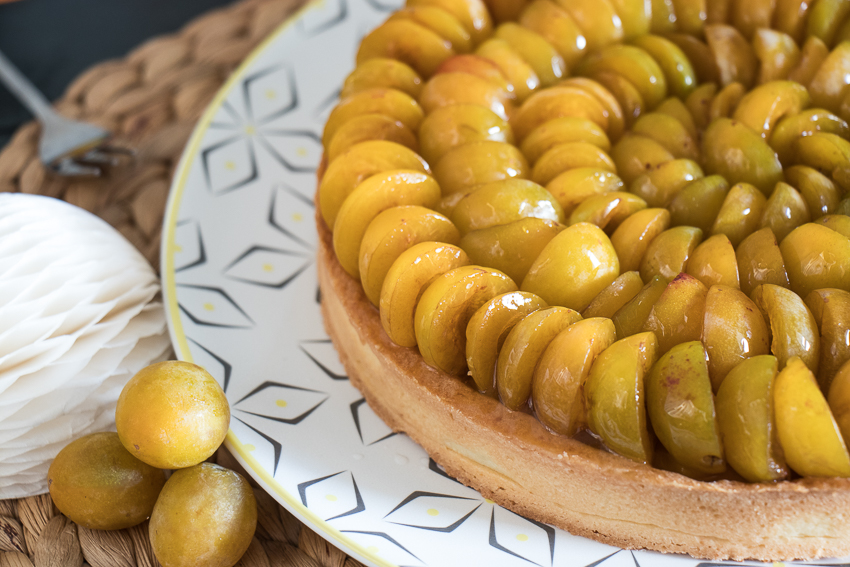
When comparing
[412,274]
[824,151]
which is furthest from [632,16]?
[412,274]

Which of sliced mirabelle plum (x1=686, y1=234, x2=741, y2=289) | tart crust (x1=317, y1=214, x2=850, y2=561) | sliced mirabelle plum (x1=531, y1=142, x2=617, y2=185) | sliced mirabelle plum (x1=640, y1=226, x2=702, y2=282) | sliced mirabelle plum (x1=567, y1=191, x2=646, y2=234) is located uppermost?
sliced mirabelle plum (x1=531, y1=142, x2=617, y2=185)

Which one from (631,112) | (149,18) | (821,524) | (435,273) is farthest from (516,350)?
(149,18)

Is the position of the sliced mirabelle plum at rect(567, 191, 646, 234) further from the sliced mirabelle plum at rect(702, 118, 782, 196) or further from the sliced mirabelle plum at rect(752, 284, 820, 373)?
the sliced mirabelle plum at rect(752, 284, 820, 373)

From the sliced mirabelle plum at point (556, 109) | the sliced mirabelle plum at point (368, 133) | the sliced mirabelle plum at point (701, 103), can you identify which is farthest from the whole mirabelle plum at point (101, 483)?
the sliced mirabelle plum at point (701, 103)

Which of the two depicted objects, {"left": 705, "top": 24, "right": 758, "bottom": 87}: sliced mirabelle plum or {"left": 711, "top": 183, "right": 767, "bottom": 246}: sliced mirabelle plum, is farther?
{"left": 705, "top": 24, "right": 758, "bottom": 87}: sliced mirabelle plum

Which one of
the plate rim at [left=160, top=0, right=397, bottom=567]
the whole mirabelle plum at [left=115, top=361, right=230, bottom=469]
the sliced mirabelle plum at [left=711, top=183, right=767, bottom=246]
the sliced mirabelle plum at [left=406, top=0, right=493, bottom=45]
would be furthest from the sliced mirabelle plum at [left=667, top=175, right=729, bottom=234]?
the whole mirabelle plum at [left=115, top=361, right=230, bottom=469]

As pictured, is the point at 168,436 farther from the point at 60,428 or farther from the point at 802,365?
the point at 802,365
